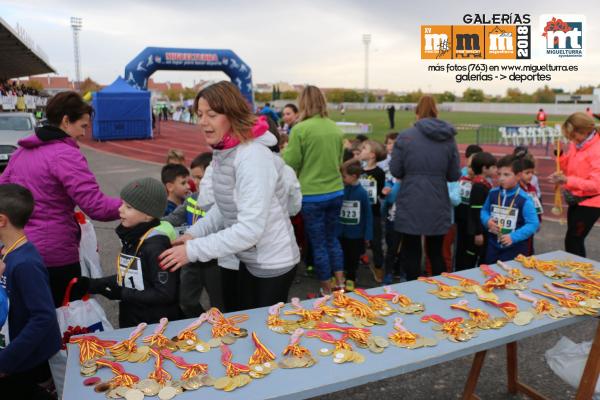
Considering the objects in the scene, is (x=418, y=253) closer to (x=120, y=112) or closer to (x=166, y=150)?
(x=166, y=150)

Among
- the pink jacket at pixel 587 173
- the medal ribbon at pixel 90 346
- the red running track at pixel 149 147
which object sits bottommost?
the medal ribbon at pixel 90 346

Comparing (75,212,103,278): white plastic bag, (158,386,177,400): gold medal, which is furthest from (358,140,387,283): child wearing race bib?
(158,386,177,400): gold medal

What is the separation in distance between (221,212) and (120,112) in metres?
20.6

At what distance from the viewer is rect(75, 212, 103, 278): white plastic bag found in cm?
279

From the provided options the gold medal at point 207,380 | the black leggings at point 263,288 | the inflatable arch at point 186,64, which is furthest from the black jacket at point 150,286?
the inflatable arch at point 186,64

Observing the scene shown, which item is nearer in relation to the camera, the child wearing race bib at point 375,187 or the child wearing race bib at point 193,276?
the child wearing race bib at point 193,276

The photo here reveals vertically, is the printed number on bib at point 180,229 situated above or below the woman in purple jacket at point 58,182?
below

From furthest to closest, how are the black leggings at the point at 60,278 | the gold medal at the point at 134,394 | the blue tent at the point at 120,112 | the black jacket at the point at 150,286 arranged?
the blue tent at the point at 120,112
the black leggings at the point at 60,278
the black jacket at the point at 150,286
the gold medal at the point at 134,394

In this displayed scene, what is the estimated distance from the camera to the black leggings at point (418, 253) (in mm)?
4074

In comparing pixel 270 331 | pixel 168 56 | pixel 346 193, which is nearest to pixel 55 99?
pixel 270 331

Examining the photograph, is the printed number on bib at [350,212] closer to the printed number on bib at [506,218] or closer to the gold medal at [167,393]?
the printed number on bib at [506,218]

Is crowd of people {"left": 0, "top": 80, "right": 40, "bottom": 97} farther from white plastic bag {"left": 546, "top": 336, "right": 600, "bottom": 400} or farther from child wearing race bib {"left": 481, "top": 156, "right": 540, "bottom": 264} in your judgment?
white plastic bag {"left": 546, "top": 336, "right": 600, "bottom": 400}

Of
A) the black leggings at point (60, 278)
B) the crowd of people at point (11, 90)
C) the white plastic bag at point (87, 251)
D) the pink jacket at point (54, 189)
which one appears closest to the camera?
the pink jacket at point (54, 189)

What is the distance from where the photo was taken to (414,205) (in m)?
3.93
